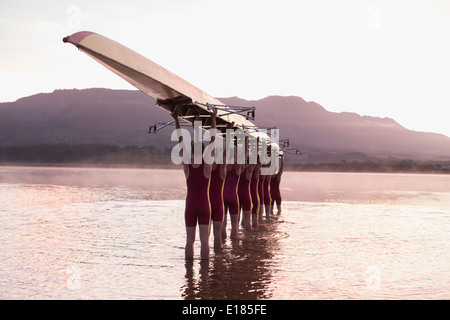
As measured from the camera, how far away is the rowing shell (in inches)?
328

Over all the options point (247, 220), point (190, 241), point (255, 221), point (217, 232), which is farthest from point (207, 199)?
point (255, 221)

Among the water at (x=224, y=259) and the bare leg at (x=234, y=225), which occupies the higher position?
the bare leg at (x=234, y=225)

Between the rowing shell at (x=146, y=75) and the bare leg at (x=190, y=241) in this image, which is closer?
the rowing shell at (x=146, y=75)

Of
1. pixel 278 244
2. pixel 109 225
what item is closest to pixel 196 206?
pixel 278 244

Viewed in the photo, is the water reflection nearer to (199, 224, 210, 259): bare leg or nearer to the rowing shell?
(199, 224, 210, 259): bare leg

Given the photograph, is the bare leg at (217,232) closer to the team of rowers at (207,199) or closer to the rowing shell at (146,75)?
the team of rowers at (207,199)

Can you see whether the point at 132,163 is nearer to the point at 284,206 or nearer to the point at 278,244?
the point at 284,206

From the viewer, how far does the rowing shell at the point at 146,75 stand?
27.3ft

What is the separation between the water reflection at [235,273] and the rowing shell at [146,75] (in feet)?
10.3

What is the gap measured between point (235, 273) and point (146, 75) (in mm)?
3843

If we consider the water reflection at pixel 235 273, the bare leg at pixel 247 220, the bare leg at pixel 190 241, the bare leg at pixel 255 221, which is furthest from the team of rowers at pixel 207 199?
the bare leg at pixel 255 221

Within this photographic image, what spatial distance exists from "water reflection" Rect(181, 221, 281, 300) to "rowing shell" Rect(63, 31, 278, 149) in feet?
10.3

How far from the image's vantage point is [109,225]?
1559 centimetres
